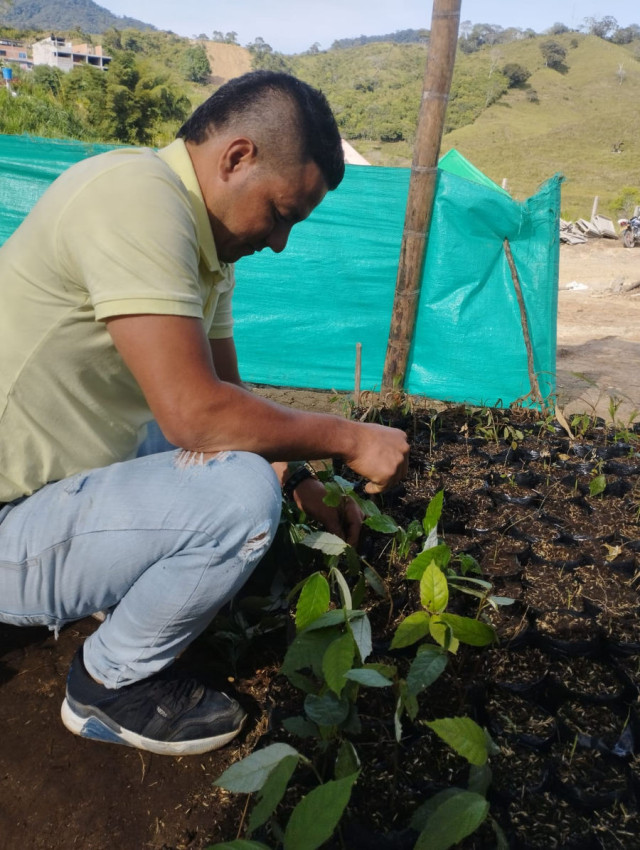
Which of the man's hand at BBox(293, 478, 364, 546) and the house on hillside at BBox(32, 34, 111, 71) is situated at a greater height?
the house on hillside at BBox(32, 34, 111, 71)

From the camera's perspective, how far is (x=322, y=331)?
159 inches

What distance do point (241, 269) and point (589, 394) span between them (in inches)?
113

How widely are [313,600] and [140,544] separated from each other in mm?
370

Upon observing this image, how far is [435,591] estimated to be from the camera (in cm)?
106

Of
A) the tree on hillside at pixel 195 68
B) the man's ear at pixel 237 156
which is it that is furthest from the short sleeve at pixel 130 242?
the tree on hillside at pixel 195 68

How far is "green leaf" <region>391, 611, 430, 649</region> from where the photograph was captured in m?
1.03

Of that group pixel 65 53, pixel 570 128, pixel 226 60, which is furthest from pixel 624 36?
pixel 65 53

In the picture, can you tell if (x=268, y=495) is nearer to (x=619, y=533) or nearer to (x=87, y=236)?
A: (x=87, y=236)

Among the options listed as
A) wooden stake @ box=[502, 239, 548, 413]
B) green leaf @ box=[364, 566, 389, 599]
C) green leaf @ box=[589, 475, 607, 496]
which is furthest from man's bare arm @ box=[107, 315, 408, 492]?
wooden stake @ box=[502, 239, 548, 413]

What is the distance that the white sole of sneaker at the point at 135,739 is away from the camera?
131cm

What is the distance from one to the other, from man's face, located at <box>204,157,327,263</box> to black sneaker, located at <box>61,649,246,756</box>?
3.19 ft

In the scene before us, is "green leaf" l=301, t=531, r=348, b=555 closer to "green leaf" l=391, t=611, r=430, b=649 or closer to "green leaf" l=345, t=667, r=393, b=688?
"green leaf" l=391, t=611, r=430, b=649

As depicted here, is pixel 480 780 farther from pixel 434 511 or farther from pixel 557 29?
pixel 557 29

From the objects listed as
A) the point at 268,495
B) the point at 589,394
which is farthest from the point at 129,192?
the point at 589,394
